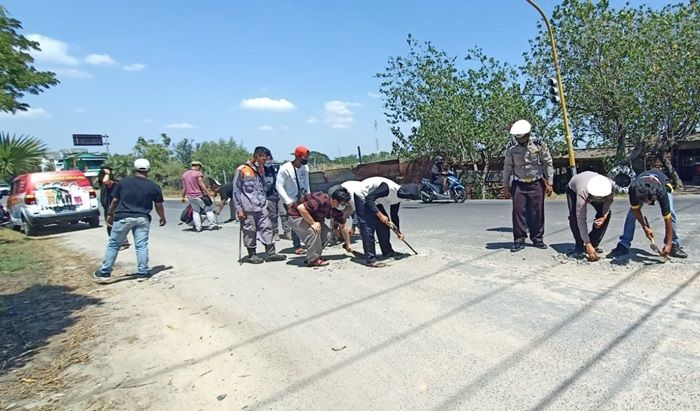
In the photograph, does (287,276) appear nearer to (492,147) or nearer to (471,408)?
(471,408)

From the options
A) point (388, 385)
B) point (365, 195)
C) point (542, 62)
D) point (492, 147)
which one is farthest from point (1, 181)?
point (542, 62)

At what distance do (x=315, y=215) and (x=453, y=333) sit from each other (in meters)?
3.12

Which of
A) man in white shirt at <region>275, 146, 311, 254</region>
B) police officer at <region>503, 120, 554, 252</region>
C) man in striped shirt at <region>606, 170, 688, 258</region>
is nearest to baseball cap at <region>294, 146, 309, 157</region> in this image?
man in white shirt at <region>275, 146, 311, 254</region>

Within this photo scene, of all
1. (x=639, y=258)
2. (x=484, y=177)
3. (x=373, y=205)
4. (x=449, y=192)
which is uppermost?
(x=373, y=205)

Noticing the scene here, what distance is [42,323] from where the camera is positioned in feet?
16.5

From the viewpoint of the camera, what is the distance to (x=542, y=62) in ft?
60.5

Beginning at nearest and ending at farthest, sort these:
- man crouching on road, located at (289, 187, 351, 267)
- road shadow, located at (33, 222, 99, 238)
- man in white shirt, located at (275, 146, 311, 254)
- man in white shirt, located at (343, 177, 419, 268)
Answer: man in white shirt, located at (343, 177, 419, 268) < man crouching on road, located at (289, 187, 351, 267) < man in white shirt, located at (275, 146, 311, 254) < road shadow, located at (33, 222, 99, 238)

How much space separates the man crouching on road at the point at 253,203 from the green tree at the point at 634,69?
1429cm

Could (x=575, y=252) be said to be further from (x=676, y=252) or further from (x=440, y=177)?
(x=440, y=177)

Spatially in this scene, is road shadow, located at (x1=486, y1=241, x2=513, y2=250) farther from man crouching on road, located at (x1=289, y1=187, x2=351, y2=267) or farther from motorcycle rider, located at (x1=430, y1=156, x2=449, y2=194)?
motorcycle rider, located at (x1=430, y1=156, x2=449, y2=194)

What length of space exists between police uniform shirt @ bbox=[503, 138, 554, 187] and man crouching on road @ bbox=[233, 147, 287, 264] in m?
3.65

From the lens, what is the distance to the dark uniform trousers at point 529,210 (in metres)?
6.63

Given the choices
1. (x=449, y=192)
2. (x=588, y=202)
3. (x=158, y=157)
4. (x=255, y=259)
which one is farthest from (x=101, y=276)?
(x=158, y=157)

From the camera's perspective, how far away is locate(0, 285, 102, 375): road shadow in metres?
4.20
